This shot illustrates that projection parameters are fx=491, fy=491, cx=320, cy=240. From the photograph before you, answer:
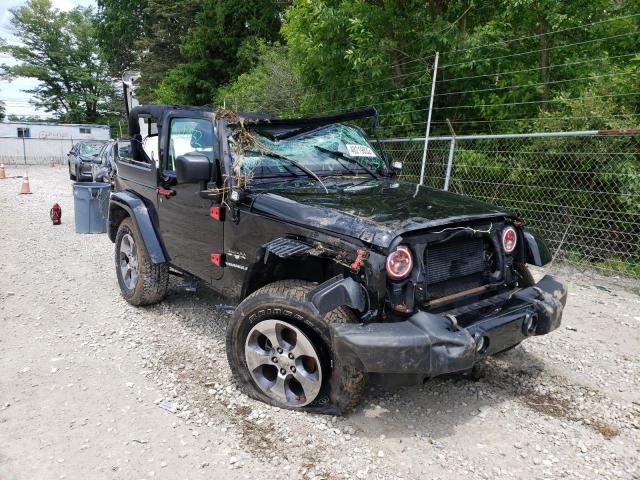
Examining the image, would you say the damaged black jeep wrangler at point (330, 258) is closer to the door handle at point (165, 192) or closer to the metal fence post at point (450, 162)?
the door handle at point (165, 192)

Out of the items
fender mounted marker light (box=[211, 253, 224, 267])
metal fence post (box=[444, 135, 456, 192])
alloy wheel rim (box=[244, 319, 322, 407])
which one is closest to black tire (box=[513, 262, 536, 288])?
→ alloy wheel rim (box=[244, 319, 322, 407])

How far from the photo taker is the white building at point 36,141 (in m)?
32.6

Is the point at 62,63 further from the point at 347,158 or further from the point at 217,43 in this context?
the point at 347,158

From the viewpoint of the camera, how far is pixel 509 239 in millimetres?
3664

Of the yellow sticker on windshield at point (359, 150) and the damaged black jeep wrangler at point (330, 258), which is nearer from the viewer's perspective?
the damaged black jeep wrangler at point (330, 258)

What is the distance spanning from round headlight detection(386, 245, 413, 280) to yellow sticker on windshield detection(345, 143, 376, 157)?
1766mm

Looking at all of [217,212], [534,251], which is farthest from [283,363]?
[534,251]

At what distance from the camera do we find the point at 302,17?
1066cm

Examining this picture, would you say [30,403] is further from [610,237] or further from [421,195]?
[610,237]

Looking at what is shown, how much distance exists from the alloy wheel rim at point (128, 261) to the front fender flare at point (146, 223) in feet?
1.20

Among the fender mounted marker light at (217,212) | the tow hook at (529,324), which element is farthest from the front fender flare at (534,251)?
the fender mounted marker light at (217,212)

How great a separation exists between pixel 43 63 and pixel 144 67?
26.5 m

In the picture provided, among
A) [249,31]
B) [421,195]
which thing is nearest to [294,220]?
[421,195]

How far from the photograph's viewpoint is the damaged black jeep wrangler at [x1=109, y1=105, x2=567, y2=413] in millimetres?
2848
